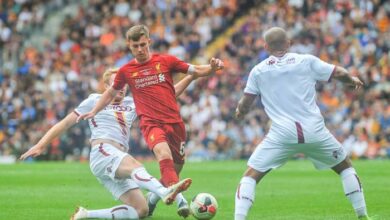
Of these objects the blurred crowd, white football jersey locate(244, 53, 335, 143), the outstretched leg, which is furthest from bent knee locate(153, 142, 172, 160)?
the blurred crowd

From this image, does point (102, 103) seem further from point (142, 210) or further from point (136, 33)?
point (142, 210)

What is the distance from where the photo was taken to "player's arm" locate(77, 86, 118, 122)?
11.6 metres

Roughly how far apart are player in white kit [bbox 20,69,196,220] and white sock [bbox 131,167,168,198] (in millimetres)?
12

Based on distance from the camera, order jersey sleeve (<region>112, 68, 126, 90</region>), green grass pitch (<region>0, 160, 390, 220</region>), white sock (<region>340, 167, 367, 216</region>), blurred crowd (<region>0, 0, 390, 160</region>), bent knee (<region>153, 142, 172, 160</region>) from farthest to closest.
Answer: blurred crowd (<region>0, 0, 390, 160</region>) → green grass pitch (<region>0, 160, 390, 220</region>) → jersey sleeve (<region>112, 68, 126, 90</region>) → bent knee (<region>153, 142, 172, 160</region>) → white sock (<region>340, 167, 367, 216</region>)

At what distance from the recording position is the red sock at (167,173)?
11125 mm

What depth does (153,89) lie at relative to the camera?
1182 centimetres

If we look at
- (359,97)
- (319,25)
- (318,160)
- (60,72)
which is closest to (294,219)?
(318,160)

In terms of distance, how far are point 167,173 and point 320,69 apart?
215 centimetres

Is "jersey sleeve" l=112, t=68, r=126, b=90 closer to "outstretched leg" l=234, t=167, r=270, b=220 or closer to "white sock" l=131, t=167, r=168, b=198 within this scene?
"white sock" l=131, t=167, r=168, b=198

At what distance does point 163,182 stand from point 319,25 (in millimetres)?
19097

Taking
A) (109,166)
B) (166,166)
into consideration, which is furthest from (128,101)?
(166,166)

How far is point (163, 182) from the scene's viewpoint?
11195 mm

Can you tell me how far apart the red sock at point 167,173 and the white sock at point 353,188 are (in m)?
1.94

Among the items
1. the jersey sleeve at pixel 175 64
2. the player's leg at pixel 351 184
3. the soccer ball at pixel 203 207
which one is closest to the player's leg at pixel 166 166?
the soccer ball at pixel 203 207
